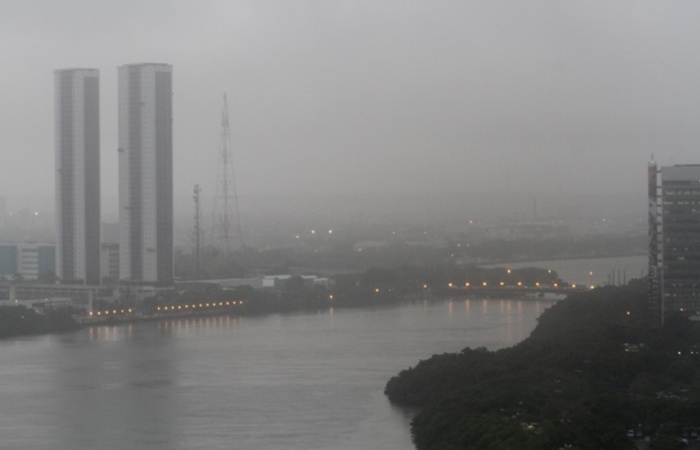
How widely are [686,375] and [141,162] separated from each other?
348 inches

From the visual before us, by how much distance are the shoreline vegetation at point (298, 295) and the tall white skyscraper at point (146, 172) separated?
1.76ft

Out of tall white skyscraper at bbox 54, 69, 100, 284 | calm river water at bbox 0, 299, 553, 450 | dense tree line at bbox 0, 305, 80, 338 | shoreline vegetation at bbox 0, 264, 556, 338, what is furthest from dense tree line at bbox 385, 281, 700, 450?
tall white skyscraper at bbox 54, 69, 100, 284

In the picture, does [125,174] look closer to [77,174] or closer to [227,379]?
[77,174]

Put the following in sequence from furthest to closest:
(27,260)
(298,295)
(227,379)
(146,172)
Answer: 1. (27,260)
2. (298,295)
3. (146,172)
4. (227,379)

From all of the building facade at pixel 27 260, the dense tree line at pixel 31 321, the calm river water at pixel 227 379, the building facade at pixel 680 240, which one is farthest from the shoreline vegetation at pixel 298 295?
the building facade at pixel 680 240

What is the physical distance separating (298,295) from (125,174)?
7.44 feet

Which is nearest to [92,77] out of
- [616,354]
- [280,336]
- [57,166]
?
[57,166]

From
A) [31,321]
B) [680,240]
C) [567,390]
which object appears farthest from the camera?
[31,321]

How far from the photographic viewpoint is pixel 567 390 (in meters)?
7.06

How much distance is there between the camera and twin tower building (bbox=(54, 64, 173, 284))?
15258mm

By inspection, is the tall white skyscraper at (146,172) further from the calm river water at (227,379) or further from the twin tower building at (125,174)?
the calm river water at (227,379)

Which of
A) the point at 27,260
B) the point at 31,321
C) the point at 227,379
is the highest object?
the point at 27,260

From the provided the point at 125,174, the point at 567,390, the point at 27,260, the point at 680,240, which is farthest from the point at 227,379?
the point at 27,260

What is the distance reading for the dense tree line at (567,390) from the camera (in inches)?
237
